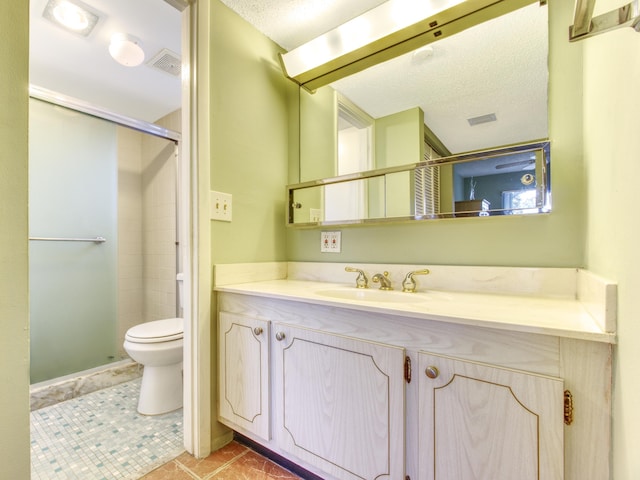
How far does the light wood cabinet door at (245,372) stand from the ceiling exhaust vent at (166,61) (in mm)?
1639

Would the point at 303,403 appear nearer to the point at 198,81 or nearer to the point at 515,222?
the point at 515,222

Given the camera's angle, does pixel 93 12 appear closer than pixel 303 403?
No

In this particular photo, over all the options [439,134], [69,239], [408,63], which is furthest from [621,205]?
[69,239]

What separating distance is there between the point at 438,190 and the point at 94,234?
2469mm

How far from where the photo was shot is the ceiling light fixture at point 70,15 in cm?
139

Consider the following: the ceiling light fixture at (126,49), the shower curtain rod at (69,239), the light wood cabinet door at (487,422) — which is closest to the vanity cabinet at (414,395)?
the light wood cabinet door at (487,422)

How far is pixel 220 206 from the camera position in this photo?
1.31 meters

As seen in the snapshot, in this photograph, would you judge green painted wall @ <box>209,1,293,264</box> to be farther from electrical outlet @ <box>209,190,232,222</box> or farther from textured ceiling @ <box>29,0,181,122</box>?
textured ceiling @ <box>29,0,181,122</box>

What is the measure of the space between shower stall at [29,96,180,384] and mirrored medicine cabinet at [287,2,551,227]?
1439mm

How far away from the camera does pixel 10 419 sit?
2.35 ft

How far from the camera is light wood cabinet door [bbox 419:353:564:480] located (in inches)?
24.1

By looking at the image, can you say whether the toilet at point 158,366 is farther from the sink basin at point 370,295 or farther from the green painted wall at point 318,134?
the green painted wall at point 318,134

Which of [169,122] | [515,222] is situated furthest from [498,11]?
[169,122]

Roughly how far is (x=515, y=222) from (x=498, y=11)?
0.81m
